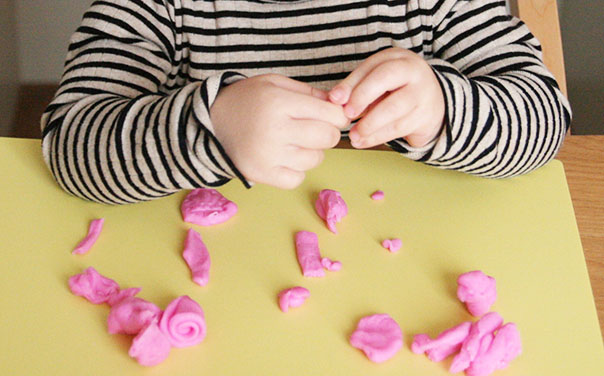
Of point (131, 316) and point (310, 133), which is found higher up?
point (310, 133)

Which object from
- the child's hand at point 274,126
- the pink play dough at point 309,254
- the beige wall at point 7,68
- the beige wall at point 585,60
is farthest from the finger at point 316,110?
the beige wall at point 585,60

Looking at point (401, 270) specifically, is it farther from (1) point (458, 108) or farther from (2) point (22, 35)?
(2) point (22, 35)

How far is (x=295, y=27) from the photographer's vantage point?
771 mm

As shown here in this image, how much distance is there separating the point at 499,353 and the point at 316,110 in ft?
0.72

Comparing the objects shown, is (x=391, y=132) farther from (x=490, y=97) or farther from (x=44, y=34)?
(x=44, y=34)

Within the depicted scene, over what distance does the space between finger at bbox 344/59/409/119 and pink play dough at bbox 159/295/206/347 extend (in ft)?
0.63

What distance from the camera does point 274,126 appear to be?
0.51m

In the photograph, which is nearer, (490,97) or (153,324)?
(153,324)

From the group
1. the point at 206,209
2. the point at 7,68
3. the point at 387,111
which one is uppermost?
the point at 387,111

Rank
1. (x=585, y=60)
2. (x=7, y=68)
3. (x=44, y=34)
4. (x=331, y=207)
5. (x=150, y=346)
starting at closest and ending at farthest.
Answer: (x=150, y=346)
(x=331, y=207)
(x=7, y=68)
(x=44, y=34)
(x=585, y=60)

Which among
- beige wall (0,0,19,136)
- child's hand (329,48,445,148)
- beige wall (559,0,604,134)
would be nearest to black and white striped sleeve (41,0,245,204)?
child's hand (329,48,445,148)

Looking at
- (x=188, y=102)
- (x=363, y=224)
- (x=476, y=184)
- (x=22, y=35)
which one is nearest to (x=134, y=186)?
(x=188, y=102)

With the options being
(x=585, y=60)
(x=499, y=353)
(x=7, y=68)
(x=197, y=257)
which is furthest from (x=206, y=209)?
(x=585, y=60)

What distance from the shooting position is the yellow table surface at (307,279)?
1.60 ft
